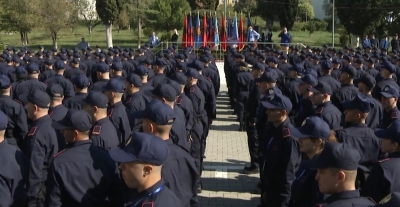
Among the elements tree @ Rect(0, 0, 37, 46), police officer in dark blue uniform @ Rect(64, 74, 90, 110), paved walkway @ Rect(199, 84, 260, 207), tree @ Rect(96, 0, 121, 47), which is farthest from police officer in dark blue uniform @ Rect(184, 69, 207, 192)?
tree @ Rect(0, 0, 37, 46)

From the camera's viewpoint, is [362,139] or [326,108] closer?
→ [362,139]

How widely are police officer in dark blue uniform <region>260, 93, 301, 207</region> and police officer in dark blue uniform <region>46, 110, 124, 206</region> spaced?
6.47 ft

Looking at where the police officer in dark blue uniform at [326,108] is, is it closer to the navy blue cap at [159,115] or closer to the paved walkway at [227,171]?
the paved walkway at [227,171]

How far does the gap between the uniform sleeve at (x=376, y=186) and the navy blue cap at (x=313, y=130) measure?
0.56 meters

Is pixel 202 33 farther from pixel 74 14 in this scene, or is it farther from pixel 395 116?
pixel 395 116

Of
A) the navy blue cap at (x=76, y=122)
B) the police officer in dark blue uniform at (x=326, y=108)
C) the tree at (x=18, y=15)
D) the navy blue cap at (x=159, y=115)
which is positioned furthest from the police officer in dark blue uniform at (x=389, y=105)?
the tree at (x=18, y=15)

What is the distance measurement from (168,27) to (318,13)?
127 ft

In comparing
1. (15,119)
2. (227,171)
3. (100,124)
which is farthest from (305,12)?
(100,124)

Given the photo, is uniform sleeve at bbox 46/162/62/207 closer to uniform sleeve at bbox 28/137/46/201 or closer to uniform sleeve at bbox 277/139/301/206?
uniform sleeve at bbox 28/137/46/201

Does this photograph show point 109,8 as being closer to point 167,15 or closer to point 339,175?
point 167,15

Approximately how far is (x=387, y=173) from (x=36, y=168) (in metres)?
3.50

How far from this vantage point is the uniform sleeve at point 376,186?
480 cm

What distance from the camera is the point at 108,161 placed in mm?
4730

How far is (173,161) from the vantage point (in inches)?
188
